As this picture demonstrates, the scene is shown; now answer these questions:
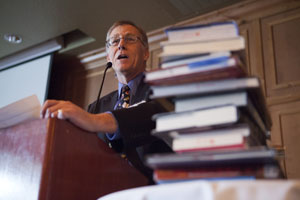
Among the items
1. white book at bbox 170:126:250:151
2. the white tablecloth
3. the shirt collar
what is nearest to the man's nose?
the shirt collar

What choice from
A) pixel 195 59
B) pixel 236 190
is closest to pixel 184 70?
pixel 195 59

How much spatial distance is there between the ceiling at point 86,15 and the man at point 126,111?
1431 mm

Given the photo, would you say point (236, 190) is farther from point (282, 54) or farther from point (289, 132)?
point (282, 54)

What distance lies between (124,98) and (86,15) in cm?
203

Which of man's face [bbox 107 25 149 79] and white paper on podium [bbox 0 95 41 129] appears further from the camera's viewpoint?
man's face [bbox 107 25 149 79]

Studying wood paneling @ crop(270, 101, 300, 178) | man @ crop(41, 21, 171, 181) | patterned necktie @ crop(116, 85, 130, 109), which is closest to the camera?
man @ crop(41, 21, 171, 181)

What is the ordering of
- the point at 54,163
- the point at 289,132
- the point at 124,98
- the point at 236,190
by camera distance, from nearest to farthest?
the point at 236,190, the point at 54,163, the point at 124,98, the point at 289,132

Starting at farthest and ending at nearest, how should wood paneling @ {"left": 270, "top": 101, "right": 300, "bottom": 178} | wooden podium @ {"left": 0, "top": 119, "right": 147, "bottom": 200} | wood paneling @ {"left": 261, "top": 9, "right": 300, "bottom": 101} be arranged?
wood paneling @ {"left": 261, "top": 9, "right": 300, "bottom": 101}
wood paneling @ {"left": 270, "top": 101, "right": 300, "bottom": 178}
wooden podium @ {"left": 0, "top": 119, "right": 147, "bottom": 200}

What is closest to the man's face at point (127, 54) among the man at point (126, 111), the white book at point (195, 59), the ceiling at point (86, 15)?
the man at point (126, 111)

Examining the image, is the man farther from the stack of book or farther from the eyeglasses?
the stack of book

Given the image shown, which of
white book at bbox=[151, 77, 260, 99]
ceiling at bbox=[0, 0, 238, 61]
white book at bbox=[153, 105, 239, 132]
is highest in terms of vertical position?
ceiling at bbox=[0, 0, 238, 61]

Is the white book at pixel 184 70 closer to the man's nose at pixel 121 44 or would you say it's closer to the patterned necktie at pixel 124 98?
the patterned necktie at pixel 124 98

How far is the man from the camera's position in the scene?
114 cm

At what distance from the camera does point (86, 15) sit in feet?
11.8
